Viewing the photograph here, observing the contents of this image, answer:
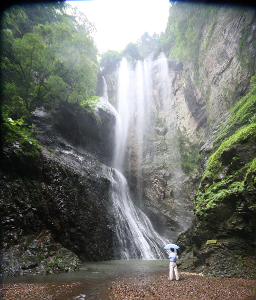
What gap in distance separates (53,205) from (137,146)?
17.8 m

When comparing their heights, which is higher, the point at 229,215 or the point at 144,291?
the point at 229,215

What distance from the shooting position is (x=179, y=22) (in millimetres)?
25016

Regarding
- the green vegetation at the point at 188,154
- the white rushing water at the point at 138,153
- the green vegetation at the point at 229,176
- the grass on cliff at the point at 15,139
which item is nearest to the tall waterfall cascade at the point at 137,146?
the white rushing water at the point at 138,153

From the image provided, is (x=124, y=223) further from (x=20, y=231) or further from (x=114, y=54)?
(x=114, y=54)

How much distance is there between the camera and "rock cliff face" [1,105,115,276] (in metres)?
6.57

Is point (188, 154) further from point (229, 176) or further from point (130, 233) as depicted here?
point (229, 176)

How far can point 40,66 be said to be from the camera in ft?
41.3

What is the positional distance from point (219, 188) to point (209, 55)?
16.7 meters

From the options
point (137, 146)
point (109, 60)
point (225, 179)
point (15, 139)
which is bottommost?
point (225, 179)

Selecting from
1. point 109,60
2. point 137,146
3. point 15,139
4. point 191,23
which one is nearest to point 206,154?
point 15,139

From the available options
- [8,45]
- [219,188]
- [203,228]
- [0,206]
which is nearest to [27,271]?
[0,206]

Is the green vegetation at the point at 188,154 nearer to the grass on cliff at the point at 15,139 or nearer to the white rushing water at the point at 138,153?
the white rushing water at the point at 138,153

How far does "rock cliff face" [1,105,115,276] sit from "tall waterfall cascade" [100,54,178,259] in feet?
4.65

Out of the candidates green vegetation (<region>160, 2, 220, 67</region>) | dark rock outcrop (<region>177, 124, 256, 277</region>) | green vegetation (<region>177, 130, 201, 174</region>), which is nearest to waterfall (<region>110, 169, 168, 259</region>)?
dark rock outcrop (<region>177, 124, 256, 277</region>)
